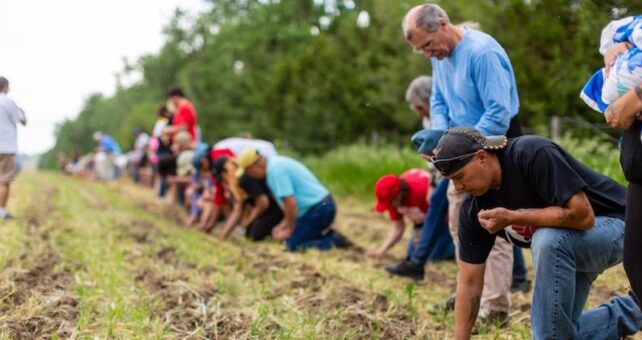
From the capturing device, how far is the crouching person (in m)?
7.43

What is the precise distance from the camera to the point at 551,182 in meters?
2.96

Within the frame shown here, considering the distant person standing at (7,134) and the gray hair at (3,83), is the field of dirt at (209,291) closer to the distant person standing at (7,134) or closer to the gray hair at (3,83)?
the distant person standing at (7,134)

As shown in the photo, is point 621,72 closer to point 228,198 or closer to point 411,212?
point 411,212

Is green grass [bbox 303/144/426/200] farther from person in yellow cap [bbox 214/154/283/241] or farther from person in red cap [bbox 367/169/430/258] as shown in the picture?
person in red cap [bbox 367/169/430/258]

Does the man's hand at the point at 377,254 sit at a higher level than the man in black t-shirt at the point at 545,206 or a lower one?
lower

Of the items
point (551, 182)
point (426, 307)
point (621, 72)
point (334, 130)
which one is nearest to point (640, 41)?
point (621, 72)

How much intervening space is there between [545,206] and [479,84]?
1417 mm

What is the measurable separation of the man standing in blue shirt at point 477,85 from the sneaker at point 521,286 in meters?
0.83

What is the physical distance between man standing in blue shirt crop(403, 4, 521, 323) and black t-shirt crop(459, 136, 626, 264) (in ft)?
3.00

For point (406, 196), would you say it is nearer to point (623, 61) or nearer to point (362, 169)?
point (623, 61)

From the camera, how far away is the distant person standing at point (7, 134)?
781cm

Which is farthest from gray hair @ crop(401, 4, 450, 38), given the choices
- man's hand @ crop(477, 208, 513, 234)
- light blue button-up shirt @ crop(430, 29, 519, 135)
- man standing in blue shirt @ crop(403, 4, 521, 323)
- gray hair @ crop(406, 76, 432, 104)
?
man's hand @ crop(477, 208, 513, 234)

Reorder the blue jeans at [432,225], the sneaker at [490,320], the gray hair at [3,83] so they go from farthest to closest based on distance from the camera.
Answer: the gray hair at [3,83]
the blue jeans at [432,225]
the sneaker at [490,320]

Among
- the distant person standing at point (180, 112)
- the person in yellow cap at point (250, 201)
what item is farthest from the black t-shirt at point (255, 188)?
the distant person standing at point (180, 112)
